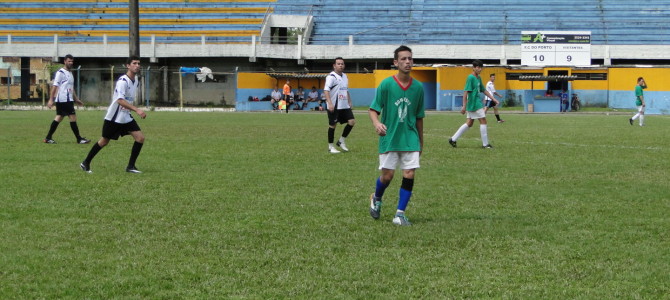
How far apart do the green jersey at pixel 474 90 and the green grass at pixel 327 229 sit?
2.92 metres

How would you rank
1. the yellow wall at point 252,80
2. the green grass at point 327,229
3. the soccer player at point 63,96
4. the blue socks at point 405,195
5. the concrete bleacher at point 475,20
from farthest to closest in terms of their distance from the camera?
the concrete bleacher at point 475,20, the yellow wall at point 252,80, the soccer player at point 63,96, the blue socks at point 405,195, the green grass at point 327,229

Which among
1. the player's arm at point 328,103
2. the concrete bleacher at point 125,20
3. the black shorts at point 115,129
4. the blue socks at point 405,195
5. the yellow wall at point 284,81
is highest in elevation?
the concrete bleacher at point 125,20

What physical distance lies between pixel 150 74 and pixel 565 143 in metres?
37.9

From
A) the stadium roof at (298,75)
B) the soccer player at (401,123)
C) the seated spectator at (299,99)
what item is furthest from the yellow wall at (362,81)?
the soccer player at (401,123)

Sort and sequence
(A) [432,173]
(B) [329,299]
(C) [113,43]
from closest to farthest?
1. (B) [329,299]
2. (A) [432,173]
3. (C) [113,43]

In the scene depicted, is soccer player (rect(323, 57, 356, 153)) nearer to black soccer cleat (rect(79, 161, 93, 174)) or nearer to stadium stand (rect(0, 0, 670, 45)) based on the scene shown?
black soccer cleat (rect(79, 161, 93, 174))

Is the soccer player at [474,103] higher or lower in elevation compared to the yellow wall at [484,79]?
lower

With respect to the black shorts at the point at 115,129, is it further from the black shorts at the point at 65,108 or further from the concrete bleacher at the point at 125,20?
the concrete bleacher at the point at 125,20

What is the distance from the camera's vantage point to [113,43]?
52.7 metres

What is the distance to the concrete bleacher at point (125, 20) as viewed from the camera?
2162 inches

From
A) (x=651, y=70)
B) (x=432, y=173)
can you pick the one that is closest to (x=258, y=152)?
(x=432, y=173)

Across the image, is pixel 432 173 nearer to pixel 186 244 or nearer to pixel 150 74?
pixel 186 244

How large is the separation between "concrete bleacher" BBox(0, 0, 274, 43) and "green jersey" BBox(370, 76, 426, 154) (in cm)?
4571

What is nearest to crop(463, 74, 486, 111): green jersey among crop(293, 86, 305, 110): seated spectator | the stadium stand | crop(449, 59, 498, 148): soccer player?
crop(449, 59, 498, 148): soccer player
